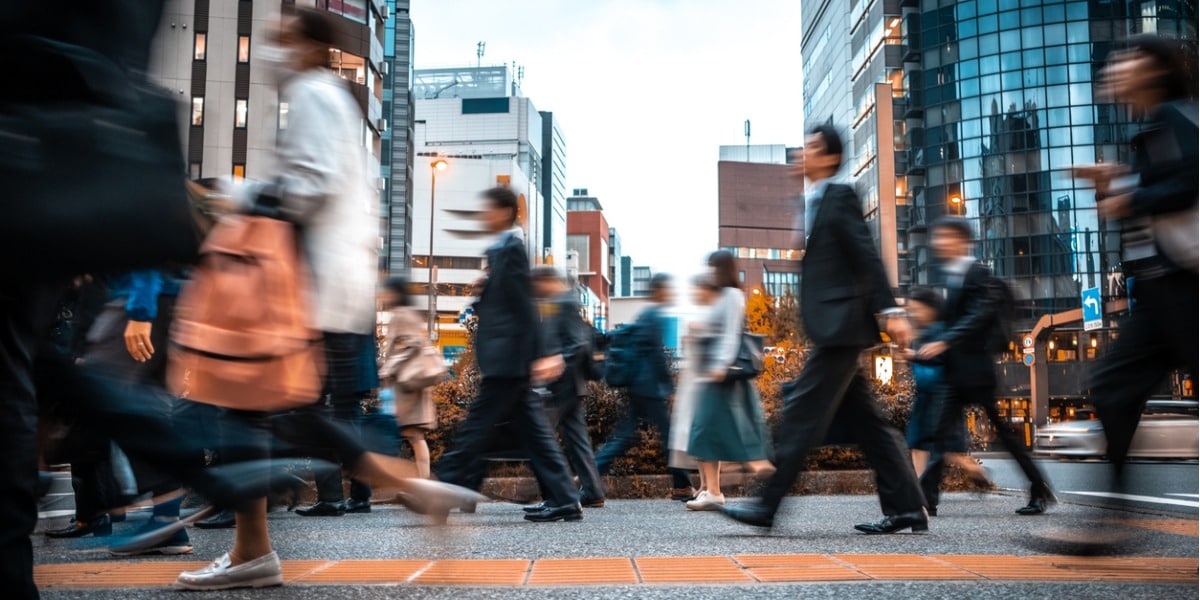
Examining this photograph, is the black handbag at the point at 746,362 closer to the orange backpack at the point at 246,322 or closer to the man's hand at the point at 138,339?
the man's hand at the point at 138,339

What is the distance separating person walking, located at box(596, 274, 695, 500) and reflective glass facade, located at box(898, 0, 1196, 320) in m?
56.1

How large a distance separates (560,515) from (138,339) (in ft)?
8.76

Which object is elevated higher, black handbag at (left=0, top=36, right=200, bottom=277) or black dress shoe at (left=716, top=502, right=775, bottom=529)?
black handbag at (left=0, top=36, right=200, bottom=277)

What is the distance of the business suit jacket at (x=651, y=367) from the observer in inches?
337

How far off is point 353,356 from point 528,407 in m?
1.95

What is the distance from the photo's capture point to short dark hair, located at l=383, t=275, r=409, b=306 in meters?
7.57

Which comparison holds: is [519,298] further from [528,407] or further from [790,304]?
[790,304]

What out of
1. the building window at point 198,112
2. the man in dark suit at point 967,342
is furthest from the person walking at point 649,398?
the building window at point 198,112

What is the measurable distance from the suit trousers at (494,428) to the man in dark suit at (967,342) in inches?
89.9

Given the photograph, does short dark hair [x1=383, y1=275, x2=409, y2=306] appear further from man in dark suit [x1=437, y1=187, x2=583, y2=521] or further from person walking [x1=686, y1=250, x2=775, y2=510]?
person walking [x1=686, y1=250, x2=775, y2=510]

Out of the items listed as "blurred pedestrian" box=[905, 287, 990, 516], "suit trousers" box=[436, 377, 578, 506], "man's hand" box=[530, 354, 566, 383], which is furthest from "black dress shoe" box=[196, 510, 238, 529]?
"blurred pedestrian" box=[905, 287, 990, 516]

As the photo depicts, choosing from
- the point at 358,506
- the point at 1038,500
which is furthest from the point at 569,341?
the point at 1038,500

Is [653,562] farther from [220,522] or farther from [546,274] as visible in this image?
[546,274]

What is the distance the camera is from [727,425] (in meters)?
7.35
